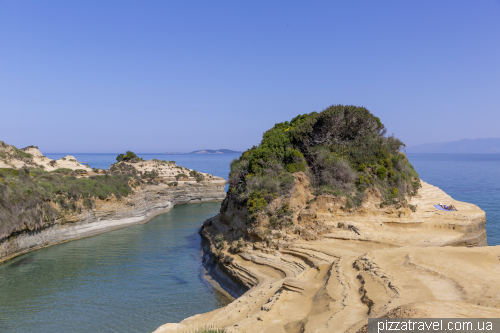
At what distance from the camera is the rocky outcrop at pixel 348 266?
905cm

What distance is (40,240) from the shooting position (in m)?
26.5

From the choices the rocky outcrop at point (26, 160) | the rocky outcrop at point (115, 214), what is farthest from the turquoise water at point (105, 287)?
the rocky outcrop at point (26, 160)

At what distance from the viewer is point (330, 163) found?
74.1 ft

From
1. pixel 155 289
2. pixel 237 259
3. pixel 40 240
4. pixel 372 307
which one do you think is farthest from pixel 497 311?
pixel 40 240

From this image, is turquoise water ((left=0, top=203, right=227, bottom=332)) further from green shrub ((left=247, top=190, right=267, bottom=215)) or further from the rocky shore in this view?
green shrub ((left=247, top=190, right=267, bottom=215))

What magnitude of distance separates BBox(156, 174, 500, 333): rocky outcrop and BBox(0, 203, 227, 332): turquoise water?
7.86ft

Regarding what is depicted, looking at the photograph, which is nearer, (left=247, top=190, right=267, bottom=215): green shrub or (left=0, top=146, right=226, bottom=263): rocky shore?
(left=247, top=190, right=267, bottom=215): green shrub

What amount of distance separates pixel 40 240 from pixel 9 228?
357 cm

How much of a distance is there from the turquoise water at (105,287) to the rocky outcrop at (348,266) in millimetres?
2396

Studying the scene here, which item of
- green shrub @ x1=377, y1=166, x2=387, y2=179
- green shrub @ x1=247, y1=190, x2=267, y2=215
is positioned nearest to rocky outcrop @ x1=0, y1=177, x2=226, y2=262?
green shrub @ x1=247, y1=190, x2=267, y2=215

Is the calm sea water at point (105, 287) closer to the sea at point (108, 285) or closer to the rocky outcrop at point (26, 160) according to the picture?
the sea at point (108, 285)

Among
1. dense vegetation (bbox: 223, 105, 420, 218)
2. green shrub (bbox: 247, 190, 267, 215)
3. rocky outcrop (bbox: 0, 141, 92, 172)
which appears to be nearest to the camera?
green shrub (bbox: 247, 190, 267, 215)

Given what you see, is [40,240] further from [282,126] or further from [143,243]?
[282,126]

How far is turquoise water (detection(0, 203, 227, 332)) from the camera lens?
14.5m
